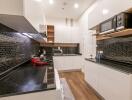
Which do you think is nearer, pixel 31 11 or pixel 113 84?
pixel 31 11

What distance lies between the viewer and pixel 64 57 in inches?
193

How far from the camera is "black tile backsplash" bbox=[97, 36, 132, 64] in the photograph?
6.64ft

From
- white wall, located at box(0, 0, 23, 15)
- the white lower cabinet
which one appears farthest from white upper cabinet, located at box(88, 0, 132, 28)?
white wall, located at box(0, 0, 23, 15)

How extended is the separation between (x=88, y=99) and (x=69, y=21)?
418 cm

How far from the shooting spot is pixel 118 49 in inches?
92.7

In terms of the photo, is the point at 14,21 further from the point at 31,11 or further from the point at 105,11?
the point at 105,11

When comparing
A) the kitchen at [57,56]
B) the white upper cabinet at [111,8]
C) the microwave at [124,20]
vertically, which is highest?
the white upper cabinet at [111,8]

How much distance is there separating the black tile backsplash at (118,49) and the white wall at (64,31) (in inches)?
101

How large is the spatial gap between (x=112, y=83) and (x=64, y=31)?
4.16 m

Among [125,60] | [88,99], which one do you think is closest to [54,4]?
[125,60]

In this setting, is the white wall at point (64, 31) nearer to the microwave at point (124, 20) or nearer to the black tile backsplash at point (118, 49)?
the black tile backsplash at point (118, 49)

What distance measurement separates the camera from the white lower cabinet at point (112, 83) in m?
1.48

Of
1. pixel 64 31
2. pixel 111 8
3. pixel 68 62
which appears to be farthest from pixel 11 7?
pixel 64 31

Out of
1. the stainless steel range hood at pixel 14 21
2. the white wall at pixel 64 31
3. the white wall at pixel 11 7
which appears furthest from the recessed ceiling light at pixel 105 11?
the white wall at pixel 64 31
